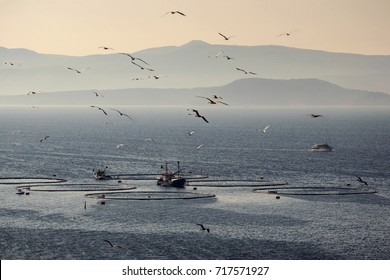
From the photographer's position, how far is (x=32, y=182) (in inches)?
7746

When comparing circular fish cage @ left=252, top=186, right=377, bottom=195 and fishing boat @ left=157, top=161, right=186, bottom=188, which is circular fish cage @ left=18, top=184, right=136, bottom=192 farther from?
circular fish cage @ left=252, top=186, right=377, bottom=195

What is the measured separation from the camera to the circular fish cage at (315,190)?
590 ft

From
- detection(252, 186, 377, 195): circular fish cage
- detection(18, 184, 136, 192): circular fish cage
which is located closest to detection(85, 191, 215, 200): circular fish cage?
detection(18, 184, 136, 192): circular fish cage

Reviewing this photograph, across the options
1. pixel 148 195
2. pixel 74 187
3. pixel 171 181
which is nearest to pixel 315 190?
pixel 171 181

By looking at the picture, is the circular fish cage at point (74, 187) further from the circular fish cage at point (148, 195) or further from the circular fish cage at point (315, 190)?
the circular fish cage at point (315, 190)

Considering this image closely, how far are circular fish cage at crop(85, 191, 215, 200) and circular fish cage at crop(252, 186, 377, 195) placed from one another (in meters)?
15.4

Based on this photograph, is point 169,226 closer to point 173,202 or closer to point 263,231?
point 263,231

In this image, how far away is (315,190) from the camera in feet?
611

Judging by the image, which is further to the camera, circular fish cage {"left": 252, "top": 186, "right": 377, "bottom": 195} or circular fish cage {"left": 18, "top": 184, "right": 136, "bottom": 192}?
circular fish cage {"left": 18, "top": 184, "right": 136, "bottom": 192}

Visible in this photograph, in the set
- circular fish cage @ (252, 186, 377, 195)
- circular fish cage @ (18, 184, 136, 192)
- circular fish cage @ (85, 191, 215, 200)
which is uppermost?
circular fish cage @ (252, 186, 377, 195)

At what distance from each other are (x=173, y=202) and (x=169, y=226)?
3192 cm

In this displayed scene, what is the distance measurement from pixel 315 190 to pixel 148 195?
40.5m

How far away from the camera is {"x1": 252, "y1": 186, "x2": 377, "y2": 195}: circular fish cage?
179875 millimetres
